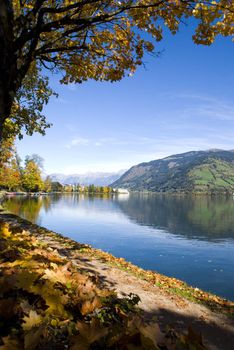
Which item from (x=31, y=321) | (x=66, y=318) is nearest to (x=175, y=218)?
(x=66, y=318)

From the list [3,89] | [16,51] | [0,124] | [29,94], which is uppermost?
[29,94]

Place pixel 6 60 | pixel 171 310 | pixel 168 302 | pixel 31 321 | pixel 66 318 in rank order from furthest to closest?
pixel 168 302 < pixel 171 310 < pixel 6 60 < pixel 66 318 < pixel 31 321

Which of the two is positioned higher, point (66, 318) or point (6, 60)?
point (6, 60)

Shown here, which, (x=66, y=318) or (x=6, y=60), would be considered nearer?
(x=66, y=318)

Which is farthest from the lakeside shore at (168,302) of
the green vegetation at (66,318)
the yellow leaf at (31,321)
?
the yellow leaf at (31,321)

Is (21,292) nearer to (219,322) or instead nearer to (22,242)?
(22,242)

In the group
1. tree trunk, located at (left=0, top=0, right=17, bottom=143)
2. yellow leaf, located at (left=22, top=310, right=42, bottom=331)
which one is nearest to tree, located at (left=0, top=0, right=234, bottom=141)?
tree trunk, located at (left=0, top=0, right=17, bottom=143)

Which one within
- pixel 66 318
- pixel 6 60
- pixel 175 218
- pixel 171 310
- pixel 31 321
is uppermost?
pixel 6 60

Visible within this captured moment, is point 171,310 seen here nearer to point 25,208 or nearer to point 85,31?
point 85,31

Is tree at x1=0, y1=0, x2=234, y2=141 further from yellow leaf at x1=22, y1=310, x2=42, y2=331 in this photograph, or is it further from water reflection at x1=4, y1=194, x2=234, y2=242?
water reflection at x1=4, y1=194, x2=234, y2=242

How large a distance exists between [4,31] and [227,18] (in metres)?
6.33

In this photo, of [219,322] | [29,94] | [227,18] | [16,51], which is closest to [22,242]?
[16,51]

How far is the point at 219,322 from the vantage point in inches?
450

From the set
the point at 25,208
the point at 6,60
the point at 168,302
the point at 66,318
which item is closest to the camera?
the point at 66,318
